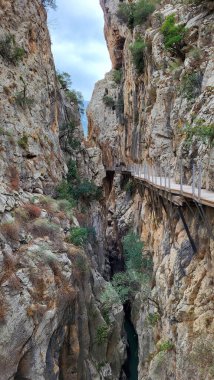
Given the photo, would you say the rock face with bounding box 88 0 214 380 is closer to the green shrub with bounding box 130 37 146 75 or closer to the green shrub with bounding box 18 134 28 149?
the green shrub with bounding box 130 37 146 75

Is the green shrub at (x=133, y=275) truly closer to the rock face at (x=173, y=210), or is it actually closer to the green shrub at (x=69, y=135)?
the rock face at (x=173, y=210)

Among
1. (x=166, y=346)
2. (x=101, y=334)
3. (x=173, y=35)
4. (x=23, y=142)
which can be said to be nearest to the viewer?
(x=166, y=346)

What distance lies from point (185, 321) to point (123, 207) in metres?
21.4

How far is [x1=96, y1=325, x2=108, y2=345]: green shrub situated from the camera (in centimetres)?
1330

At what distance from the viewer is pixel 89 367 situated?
12367 millimetres

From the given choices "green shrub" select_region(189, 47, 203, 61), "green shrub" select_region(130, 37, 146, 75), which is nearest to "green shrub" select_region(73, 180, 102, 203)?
"green shrub" select_region(189, 47, 203, 61)

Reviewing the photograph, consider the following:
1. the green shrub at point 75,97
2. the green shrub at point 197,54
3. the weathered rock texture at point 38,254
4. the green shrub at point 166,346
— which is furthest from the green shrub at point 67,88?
the green shrub at point 166,346

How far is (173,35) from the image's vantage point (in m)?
18.0

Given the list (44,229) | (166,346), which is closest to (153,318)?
(166,346)

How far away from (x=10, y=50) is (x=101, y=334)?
1665cm

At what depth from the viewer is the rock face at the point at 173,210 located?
886 centimetres

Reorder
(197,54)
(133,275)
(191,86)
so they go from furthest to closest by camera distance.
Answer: (133,275) → (197,54) → (191,86)

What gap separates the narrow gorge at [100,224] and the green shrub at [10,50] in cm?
7

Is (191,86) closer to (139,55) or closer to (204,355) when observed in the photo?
(139,55)
